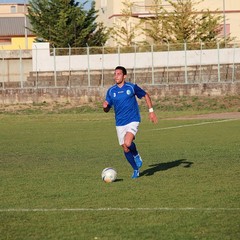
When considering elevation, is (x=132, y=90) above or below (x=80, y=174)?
above

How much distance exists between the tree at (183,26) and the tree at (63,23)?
436 centimetres

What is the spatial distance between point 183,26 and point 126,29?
738 cm

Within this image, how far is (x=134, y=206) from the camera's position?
1195 cm

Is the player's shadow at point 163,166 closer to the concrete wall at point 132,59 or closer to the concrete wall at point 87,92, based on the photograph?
the concrete wall at point 87,92

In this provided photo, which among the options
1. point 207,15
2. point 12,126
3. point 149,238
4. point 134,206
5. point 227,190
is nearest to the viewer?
point 149,238

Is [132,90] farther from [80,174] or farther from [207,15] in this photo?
[207,15]

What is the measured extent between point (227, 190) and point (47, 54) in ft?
132

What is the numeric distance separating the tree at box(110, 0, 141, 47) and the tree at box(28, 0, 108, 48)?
88.7 inches

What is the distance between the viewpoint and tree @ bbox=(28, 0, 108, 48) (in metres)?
62.1

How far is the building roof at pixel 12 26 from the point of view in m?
104

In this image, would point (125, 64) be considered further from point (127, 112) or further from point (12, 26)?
point (12, 26)

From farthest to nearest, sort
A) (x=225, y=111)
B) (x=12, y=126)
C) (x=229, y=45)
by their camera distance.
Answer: (x=229, y=45) → (x=225, y=111) → (x=12, y=126)

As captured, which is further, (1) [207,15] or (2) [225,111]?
(1) [207,15]

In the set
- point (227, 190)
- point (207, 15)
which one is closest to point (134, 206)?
point (227, 190)
